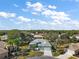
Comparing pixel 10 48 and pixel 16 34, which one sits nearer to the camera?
pixel 10 48

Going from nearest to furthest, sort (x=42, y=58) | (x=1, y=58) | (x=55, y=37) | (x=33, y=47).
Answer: (x=42, y=58) → (x=1, y=58) → (x=33, y=47) → (x=55, y=37)

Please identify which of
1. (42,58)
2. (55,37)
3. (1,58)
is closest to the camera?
(42,58)

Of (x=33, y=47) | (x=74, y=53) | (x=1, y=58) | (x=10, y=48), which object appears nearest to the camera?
(x=1, y=58)

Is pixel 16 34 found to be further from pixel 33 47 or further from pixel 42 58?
pixel 42 58

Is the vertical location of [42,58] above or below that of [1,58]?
above

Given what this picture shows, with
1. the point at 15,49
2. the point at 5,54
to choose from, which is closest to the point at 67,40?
the point at 15,49

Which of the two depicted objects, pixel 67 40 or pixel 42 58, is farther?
pixel 67 40

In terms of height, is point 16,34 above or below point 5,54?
above

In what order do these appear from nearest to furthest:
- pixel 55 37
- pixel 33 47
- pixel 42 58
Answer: pixel 42 58 → pixel 33 47 → pixel 55 37

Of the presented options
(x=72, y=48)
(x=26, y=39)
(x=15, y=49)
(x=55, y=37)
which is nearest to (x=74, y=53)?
(x=72, y=48)

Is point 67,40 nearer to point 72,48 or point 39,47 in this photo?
point 39,47
